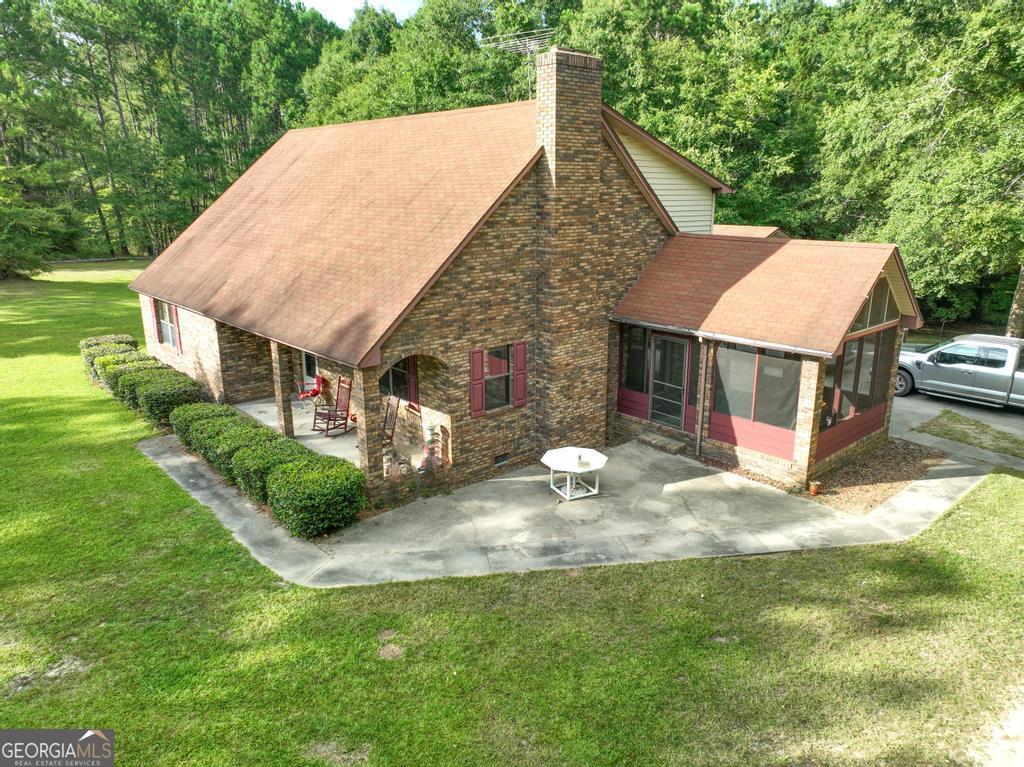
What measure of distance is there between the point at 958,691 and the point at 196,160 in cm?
5408

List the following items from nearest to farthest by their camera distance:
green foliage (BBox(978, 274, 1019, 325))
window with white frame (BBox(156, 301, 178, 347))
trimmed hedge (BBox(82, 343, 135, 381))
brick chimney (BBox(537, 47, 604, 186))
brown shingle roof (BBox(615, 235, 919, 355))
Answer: brown shingle roof (BBox(615, 235, 919, 355)), brick chimney (BBox(537, 47, 604, 186)), window with white frame (BBox(156, 301, 178, 347)), trimmed hedge (BBox(82, 343, 135, 381)), green foliage (BBox(978, 274, 1019, 325))

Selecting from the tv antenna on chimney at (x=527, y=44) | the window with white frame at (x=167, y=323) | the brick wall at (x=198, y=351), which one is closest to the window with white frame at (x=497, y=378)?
the brick wall at (x=198, y=351)

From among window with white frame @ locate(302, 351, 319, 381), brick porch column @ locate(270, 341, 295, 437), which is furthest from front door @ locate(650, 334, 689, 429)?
window with white frame @ locate(302, 351, 319, 381)

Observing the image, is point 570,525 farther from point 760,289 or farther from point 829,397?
point 760,289

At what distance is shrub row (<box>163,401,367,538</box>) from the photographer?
10578mm

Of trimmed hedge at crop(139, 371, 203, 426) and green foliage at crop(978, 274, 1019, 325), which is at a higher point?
green foliage at crop(978, 274, 1019, 325)

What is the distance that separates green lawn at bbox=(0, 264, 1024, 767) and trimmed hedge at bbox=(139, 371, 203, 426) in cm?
451

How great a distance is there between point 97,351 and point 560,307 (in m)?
15.2

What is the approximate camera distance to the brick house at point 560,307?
1180 cm

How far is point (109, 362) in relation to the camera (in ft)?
60.6

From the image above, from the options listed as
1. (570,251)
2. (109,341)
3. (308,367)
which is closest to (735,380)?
(570,251)

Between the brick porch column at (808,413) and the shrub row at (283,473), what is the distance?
8002 millimetres

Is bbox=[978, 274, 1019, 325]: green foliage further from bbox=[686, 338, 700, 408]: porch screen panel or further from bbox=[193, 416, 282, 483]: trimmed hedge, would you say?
bbox=[193, 416, 282, 483]: trimmed hedge

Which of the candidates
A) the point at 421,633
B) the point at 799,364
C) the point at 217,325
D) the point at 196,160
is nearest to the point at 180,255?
the point at 217,325
